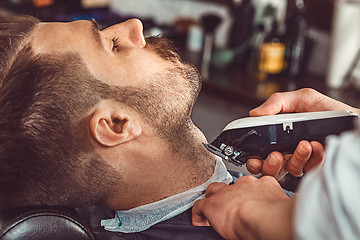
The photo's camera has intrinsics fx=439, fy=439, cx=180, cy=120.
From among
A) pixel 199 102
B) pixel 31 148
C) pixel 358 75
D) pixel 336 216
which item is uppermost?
pixel 336 216

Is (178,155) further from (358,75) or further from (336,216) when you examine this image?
(358,75)

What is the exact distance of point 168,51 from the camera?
144 centimetres

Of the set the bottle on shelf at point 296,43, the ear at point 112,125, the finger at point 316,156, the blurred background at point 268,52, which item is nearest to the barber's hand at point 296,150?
the finger at point 316,156

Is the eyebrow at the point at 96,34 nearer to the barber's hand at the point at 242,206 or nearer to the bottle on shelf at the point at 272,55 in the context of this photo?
the barber's hand at the point at 242,206

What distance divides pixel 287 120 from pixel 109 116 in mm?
515

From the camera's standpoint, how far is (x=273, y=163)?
1.34 m

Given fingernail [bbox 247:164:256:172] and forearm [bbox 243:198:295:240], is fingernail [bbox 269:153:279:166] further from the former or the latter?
forearm [bbox 243:198:295:240]

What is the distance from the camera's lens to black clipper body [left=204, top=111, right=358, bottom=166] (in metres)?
1.25

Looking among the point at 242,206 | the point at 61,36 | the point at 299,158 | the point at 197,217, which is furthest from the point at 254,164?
the point at 61,36

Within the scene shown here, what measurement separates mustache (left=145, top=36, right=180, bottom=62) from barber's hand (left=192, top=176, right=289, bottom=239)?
0.46 metres

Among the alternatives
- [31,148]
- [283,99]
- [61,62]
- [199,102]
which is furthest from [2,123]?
[199,102]

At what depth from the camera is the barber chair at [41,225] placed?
1146 mm

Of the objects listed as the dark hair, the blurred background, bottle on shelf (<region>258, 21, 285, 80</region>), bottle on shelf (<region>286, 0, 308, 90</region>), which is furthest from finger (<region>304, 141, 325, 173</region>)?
bottle on shelf (<region>258, 21, 285, 80</region>)

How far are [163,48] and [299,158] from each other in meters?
0.56
